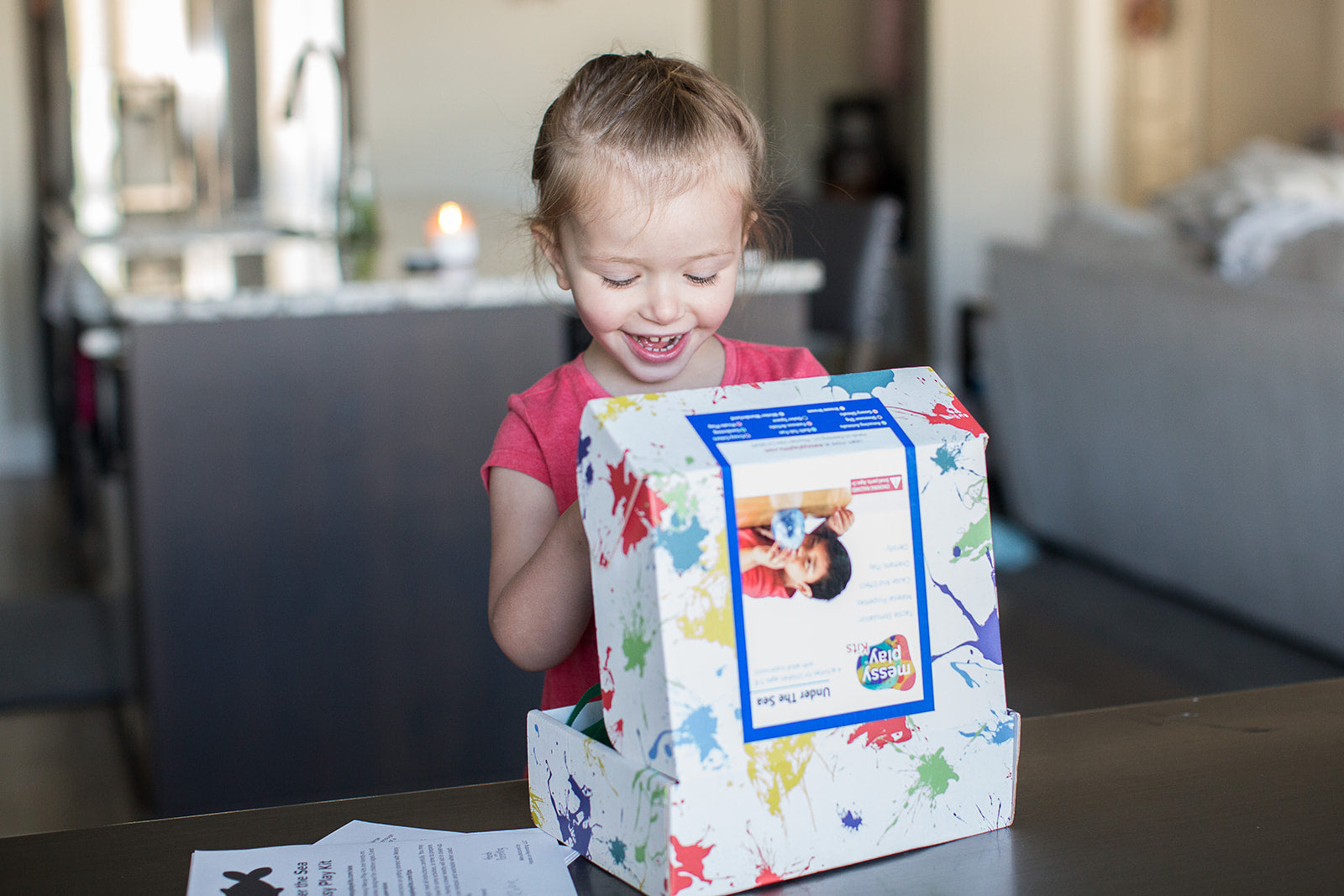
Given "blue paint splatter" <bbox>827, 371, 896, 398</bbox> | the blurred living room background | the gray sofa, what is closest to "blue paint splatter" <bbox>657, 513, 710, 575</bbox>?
"blue paint splatter" <bbox>827, 371, 896, 398</bbox>

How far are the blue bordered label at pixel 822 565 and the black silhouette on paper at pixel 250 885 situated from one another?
24 cm

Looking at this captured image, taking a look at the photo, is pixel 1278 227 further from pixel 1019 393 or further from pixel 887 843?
pixel 887 843

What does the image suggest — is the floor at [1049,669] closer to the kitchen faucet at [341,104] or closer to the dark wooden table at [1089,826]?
the kitchen faucet at [341,104]

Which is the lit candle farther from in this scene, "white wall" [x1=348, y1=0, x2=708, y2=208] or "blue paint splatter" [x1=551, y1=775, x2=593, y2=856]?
"white wall" [x1=348, y1=0, x2=708, y2=208]

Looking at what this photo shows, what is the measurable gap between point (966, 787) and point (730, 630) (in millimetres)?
162

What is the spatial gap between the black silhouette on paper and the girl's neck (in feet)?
1.25

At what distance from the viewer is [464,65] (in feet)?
14.4

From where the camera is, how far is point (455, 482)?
2.15 m

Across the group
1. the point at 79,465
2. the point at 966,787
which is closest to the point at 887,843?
the point at 966,787

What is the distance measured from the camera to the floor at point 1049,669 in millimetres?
2178

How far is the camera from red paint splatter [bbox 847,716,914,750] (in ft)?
1.99

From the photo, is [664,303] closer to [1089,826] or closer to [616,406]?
[616,406]

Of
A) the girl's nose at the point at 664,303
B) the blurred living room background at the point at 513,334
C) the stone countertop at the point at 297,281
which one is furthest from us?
the blurred living room background at the point at 513,334

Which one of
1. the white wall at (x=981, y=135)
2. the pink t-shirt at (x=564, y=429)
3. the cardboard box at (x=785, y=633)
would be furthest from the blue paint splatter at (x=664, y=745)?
the white wall at (x=981, y=135)
